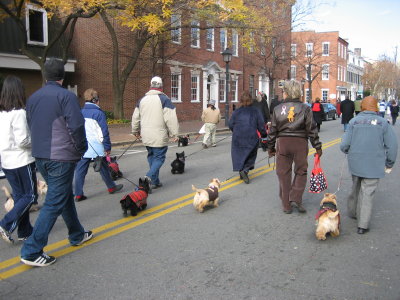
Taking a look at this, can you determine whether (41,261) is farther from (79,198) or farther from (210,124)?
(210,124)

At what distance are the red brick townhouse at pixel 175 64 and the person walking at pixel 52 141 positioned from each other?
1613 cm

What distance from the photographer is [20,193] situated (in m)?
4.71

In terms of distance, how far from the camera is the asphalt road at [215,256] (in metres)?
3.57

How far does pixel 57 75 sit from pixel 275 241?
9.96 ft

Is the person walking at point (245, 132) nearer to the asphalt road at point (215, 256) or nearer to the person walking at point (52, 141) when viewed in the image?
the asphalt road at point (215, 256)

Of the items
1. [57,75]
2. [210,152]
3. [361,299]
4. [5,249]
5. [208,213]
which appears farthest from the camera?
[210,152]

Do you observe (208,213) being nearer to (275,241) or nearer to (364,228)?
(275,241)

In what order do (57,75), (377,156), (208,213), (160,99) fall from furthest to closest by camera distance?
(160,99)
(208,213)
(377,156)
(57,75)

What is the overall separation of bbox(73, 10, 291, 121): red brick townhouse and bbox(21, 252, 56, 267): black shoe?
16.5 m

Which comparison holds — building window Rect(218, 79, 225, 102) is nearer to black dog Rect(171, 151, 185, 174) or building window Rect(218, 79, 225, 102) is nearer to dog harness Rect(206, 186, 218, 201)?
black dog Rect(171, 151, 185, 174)

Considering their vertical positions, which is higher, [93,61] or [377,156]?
[93,61]

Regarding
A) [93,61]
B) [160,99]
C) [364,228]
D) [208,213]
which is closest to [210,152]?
[160,99]

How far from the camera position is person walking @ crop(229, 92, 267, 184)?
26.0ft

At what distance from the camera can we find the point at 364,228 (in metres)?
5.03
